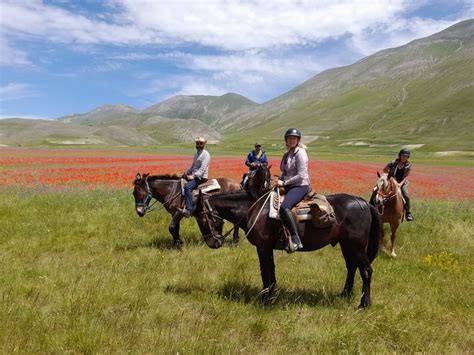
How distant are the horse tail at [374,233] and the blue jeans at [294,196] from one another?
1518 millimetres

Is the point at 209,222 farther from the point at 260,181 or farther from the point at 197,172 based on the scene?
the point at 197,172

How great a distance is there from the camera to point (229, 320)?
5750 millimetres

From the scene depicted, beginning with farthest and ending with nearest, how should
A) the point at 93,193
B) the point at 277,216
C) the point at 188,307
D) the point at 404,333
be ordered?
the point at 93,193
the point at 277,216
the point at 188,307
the point at 404,333

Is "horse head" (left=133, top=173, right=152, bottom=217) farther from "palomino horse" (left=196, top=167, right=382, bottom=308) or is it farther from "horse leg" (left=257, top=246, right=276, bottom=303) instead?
"horse leg" (left=257, top=246, right=276, bottom=303)

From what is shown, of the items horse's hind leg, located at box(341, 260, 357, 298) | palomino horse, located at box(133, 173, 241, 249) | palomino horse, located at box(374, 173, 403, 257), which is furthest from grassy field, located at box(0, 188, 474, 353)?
palomino horse, located at box(133, 173, 241, 249)

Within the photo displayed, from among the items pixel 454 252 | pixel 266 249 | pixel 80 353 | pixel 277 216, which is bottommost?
pixel 454 252

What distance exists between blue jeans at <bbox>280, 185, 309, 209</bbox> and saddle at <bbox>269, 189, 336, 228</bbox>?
0.17 m

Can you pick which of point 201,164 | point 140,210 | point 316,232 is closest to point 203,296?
point 316,232

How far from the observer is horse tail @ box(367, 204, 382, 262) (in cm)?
735

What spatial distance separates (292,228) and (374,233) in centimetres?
202

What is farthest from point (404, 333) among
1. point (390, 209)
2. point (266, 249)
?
point (390, 209)

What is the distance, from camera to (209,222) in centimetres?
752

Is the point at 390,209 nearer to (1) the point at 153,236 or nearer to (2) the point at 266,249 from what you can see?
(2) the point at 266,249

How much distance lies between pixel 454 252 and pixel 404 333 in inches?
229
